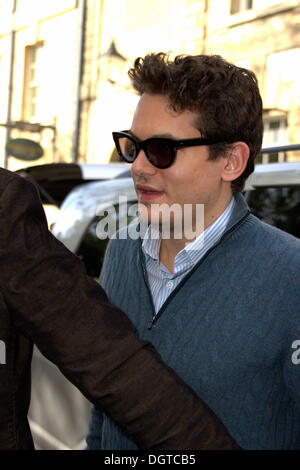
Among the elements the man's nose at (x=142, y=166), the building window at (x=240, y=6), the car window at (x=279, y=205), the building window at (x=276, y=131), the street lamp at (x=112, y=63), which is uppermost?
the building window at (x=240, y=6)

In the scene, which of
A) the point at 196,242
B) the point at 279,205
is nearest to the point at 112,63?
the point at 279,205

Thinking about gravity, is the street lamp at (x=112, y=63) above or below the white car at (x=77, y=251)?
above

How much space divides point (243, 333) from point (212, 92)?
73 centimetres

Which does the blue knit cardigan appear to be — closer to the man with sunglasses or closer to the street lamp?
the man with sunglasses

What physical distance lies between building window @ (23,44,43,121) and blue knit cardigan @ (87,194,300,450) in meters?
14.6

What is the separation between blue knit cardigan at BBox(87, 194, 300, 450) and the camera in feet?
4.85

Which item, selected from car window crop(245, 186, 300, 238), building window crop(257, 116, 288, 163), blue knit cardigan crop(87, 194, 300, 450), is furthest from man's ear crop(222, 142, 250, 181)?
building window crop(257, 116, 288, 163)

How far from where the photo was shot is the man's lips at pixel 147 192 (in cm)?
173

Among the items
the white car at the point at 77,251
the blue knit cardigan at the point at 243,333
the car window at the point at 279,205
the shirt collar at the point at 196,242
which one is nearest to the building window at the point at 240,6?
the white car at the point at 77,251

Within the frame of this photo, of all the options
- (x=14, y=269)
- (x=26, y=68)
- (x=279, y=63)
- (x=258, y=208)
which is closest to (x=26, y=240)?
(x=14, y=269)

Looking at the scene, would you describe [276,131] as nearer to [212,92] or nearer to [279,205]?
[279,205]

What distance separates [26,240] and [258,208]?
1792mm

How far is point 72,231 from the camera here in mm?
3318

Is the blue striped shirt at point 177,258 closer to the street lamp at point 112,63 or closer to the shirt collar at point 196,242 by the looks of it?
the shirt collar at point 196,242
